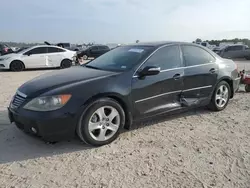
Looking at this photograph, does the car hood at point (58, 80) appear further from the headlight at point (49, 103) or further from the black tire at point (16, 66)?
the black tire at point (16, 66)

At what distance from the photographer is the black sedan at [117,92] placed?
12.4ft

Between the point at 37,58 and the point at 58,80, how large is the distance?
11.5 m

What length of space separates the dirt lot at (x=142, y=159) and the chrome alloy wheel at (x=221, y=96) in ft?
2.99

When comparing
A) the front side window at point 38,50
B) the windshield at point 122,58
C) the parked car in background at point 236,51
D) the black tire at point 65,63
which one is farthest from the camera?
the parked car in background at point 236,51

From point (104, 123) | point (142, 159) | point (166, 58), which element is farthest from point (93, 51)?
point (142, 159)

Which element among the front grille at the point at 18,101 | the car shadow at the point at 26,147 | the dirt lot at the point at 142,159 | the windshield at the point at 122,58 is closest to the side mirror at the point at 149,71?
the windshield at the point at 122,58

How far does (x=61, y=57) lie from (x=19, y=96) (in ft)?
39.7

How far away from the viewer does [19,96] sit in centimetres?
413

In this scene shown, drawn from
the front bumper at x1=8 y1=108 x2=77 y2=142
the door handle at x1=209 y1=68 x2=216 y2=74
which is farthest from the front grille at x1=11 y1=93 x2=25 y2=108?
the door handle at x1=209 y1=68 x2=216 y2=74

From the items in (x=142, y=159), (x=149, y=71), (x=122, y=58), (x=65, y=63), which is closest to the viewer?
(x=142, y=159)

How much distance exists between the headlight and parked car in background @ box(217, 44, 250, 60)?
79.0ft

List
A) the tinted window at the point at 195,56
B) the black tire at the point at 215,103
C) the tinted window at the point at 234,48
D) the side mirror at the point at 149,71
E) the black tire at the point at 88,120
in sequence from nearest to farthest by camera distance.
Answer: the black tire at the point at 88,120, the side mirror at the point at 149,71, the tinted window at the point at 195,56, the black tire at the point at 215,103, the tinted window at the point at 234,48

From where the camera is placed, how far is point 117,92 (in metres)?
4.14

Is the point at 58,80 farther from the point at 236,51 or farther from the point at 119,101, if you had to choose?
the point at 236,51
